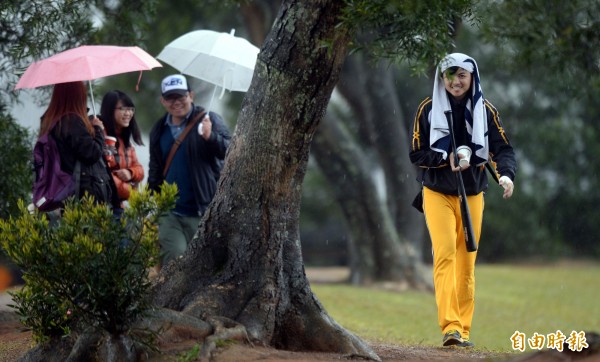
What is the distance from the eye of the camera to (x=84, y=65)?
809cm

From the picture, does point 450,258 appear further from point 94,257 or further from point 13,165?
point 13,165

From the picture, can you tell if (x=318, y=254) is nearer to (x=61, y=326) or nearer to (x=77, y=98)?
(x=77, y=98)

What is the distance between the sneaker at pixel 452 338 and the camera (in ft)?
25.5

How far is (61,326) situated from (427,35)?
9.13 ft

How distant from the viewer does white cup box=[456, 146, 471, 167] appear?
767 centimetres

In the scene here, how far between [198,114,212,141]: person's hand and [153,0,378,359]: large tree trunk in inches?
68.1

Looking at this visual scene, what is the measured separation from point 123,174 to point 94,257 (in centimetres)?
289

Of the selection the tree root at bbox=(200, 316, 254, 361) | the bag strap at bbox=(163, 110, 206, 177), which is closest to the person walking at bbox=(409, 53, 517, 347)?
the tree root at bbox=(200, 316, 254, 361)

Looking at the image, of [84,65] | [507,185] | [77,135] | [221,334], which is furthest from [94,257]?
[507,185]

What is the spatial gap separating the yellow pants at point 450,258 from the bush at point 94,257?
2389mm

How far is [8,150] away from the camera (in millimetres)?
9609

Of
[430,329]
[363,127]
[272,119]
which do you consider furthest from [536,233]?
[272,119]

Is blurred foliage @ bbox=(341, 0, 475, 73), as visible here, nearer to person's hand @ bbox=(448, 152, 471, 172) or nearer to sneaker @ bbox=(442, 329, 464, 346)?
person's hand @ bbox=(448, 152, 471, 172)

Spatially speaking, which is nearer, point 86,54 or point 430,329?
point 86,54
